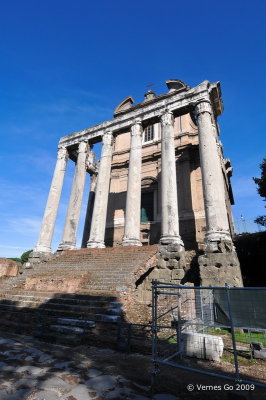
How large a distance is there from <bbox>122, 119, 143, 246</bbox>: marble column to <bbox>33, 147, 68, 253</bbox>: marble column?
264 inches

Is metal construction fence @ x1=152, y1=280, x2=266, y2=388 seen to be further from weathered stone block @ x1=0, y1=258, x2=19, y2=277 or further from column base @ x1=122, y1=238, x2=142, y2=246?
weathered stone block @ x1=0, y1=258, x2=19, y2=277

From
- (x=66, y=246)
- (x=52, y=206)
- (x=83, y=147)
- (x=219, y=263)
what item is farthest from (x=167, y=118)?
(x=66, y=246)

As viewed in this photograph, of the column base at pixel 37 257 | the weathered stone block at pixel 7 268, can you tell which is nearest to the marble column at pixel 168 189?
the column base at pixel 37 257

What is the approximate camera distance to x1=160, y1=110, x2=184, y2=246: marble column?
13523mm

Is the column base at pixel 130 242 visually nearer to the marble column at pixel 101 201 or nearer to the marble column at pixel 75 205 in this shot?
the marble column at pixel 101 201

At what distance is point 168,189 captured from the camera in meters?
14.7

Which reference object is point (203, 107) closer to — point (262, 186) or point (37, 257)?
point (262, 186)

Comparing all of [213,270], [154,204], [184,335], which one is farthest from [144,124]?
[184,335]

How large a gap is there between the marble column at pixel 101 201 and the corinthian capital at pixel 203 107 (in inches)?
291

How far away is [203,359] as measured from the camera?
5250 mm

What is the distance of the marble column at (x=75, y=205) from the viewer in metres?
17.1

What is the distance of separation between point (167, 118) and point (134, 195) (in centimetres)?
645

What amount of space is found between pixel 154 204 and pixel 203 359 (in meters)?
16.3

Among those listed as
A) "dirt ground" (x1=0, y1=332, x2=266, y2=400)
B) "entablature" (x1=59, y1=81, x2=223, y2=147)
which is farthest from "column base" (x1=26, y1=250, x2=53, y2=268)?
"dirt ground" (x1=0, y1=332, x2=266, y2=400)
